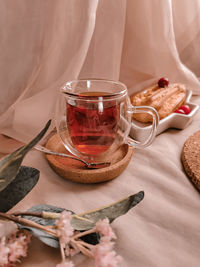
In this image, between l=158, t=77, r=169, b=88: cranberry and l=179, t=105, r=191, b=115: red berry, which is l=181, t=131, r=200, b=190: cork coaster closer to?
l=179, t=105, r=191, b=115: red berry

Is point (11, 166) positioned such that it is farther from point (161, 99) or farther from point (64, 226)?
point (161, 99)

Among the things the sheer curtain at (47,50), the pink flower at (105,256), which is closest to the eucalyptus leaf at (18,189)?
the pink flower at (105,256)

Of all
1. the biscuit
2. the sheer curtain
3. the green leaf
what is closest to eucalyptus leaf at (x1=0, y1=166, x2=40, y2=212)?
the green leaf

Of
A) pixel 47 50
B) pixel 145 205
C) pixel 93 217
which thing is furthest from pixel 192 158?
pixel 47 50

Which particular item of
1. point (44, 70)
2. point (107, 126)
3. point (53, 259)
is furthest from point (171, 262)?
point (44, 70)

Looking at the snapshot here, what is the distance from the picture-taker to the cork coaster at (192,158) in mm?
519

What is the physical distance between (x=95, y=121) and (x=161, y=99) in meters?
0.35

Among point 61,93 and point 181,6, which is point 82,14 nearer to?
point 61,93

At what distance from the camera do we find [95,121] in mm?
525

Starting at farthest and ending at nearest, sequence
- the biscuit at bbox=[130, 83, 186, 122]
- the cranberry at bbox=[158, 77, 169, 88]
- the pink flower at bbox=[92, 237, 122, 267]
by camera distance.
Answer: the cranberry at bbox=[158, 77, 169, 88] < the biscuit at bbox=[130, 83, 186, 122] < the pink flower at bbox=[92, 237, 122, 267]

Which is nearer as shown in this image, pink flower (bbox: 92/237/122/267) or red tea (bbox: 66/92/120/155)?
pink flower (bbox: 92/237/122/267)

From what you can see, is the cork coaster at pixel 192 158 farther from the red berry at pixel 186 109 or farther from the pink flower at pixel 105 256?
the pink flower at pixel 105 256

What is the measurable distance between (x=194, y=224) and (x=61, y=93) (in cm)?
32

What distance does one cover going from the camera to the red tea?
1.69 feet
